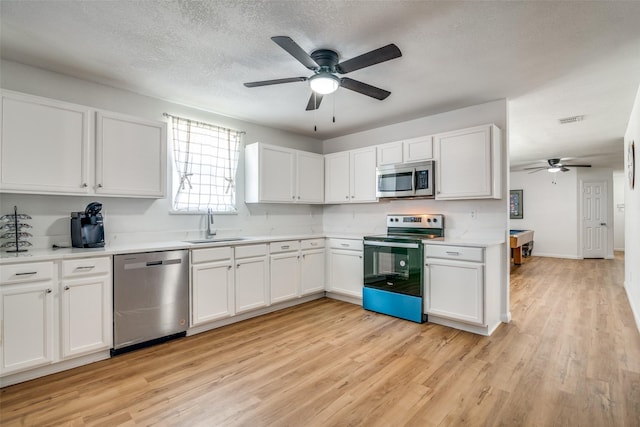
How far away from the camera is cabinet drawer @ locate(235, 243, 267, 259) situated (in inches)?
138

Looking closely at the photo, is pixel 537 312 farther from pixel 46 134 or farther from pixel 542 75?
pixel 46 134

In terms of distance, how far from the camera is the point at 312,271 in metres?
4.34

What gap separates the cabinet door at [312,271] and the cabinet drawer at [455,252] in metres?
1.51

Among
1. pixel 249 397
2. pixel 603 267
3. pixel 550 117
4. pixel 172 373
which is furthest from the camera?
pixel 603 267

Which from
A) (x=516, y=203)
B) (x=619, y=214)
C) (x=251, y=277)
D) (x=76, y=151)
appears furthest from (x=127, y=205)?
(x=619, y=214)

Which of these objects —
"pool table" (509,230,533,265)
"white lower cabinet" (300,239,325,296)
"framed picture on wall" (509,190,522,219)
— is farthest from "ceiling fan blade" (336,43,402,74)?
"framed picture on wall" (509,190,522,219)

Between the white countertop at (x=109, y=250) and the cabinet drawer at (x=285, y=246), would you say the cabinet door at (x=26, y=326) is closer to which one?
the white countertop at (x=109, y=250)

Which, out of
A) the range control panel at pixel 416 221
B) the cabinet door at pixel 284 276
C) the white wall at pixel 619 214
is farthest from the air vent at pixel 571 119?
the white wall at pixel 619 214

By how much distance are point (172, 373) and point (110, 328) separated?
0.70m

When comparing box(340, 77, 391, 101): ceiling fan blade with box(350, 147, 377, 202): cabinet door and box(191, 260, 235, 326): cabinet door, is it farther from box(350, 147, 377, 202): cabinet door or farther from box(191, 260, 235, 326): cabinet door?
box(191, 260, 235, 326): cabinet door

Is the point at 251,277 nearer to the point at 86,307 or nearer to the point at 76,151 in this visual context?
the point at 86,307

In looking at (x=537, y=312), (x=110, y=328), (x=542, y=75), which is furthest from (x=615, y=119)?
(x=110, y=328)

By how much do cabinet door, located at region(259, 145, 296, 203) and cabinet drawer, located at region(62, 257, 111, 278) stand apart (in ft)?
6.28

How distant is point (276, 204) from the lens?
469 cm
